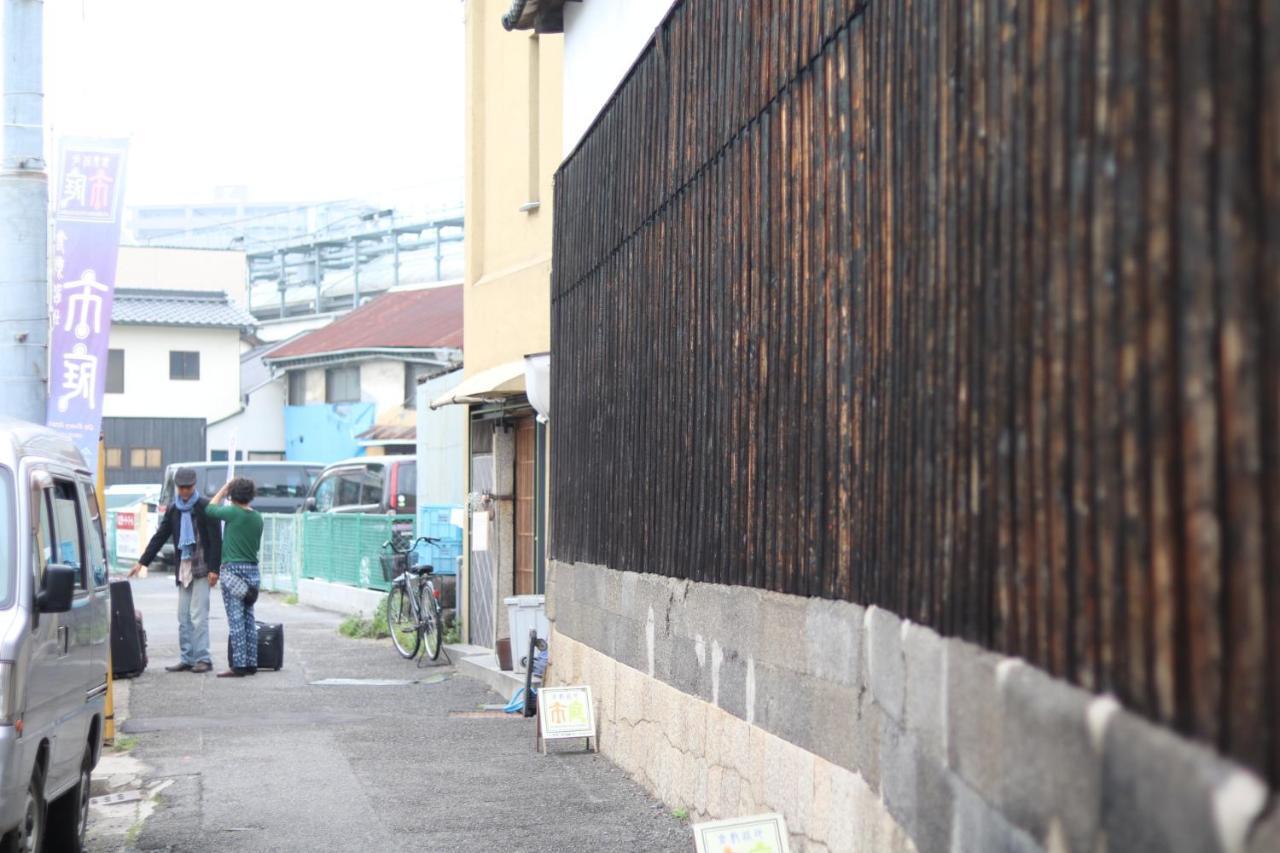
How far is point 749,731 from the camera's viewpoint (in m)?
6.99

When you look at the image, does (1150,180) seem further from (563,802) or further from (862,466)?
(563,802)

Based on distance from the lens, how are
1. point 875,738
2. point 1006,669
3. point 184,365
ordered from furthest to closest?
point 184,365
point 875,738
point 1006,669

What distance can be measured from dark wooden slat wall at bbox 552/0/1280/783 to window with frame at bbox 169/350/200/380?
45.6m

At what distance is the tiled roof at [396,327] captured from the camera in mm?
43688

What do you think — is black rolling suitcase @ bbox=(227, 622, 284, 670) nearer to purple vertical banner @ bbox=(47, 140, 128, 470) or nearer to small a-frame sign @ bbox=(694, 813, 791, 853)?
purple vertical banner @ bbox=(47, 140, 128, 470)

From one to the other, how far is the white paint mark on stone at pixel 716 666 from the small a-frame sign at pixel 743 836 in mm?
1426

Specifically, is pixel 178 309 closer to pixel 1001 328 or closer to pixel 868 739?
pixel 868 739

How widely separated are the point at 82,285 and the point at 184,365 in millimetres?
41844

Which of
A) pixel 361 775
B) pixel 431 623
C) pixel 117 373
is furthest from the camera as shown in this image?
pixel 117 373

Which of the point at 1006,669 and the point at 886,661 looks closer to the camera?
the point at 1006,669

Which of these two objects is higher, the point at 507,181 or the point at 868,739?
the point at 507,181

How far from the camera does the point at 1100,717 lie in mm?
3109

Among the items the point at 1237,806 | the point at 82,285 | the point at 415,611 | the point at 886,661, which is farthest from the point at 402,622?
the point at 1237,806

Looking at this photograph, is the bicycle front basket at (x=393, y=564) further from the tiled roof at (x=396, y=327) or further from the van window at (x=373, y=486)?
the tiled roof at (x=396, y=327)
